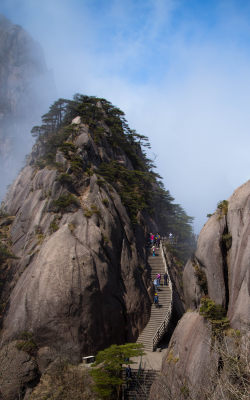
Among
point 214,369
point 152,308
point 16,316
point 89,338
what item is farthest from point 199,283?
point 16,316

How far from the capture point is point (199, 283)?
20.8 meters

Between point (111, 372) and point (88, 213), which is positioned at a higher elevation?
point (88, 213)

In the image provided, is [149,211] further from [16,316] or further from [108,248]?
[16,316]

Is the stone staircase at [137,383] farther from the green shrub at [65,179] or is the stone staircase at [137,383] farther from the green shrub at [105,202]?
the green shrub at [65,179]

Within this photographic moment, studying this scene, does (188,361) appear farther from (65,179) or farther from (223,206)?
(65,179)

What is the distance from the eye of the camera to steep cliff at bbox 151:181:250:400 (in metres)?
15.6

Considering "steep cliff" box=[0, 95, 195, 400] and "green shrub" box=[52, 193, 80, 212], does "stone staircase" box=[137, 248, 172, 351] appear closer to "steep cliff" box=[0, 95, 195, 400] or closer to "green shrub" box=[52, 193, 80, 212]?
"steep cliff" box=[0, 95, 195, 400]

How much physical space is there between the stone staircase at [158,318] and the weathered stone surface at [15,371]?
1103 centimetres

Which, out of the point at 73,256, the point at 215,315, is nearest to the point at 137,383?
the point at 215,315

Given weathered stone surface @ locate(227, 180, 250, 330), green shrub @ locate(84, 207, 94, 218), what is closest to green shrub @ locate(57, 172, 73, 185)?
green shrub @ locate(84, 207, 94, 218)

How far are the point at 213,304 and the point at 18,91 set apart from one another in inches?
6196

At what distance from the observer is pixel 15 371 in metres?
22.1

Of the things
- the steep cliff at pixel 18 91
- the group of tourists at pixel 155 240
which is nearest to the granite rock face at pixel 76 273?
the group of tourists at pixel 155 240

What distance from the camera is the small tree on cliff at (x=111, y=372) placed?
2020cm
